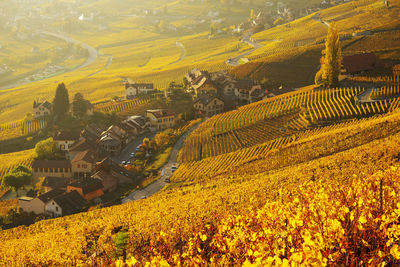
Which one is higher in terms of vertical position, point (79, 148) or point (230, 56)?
point (230, 56)

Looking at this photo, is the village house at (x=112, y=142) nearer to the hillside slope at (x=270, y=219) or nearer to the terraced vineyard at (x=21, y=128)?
the hillside slope at (x=270, y=219)

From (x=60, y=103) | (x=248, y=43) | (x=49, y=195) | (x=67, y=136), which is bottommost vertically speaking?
(x=49, y=195)

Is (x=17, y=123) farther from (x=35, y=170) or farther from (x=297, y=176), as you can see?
(x=297, y=176)

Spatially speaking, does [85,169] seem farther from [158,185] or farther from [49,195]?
[158,185]

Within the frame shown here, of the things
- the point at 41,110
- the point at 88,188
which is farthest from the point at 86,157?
the point at 41,110

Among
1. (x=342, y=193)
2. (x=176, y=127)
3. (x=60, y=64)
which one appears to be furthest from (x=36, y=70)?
(x=342, y=193)

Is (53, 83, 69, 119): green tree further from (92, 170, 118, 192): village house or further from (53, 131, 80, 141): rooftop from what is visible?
(92, 170, 118, 192): village house
